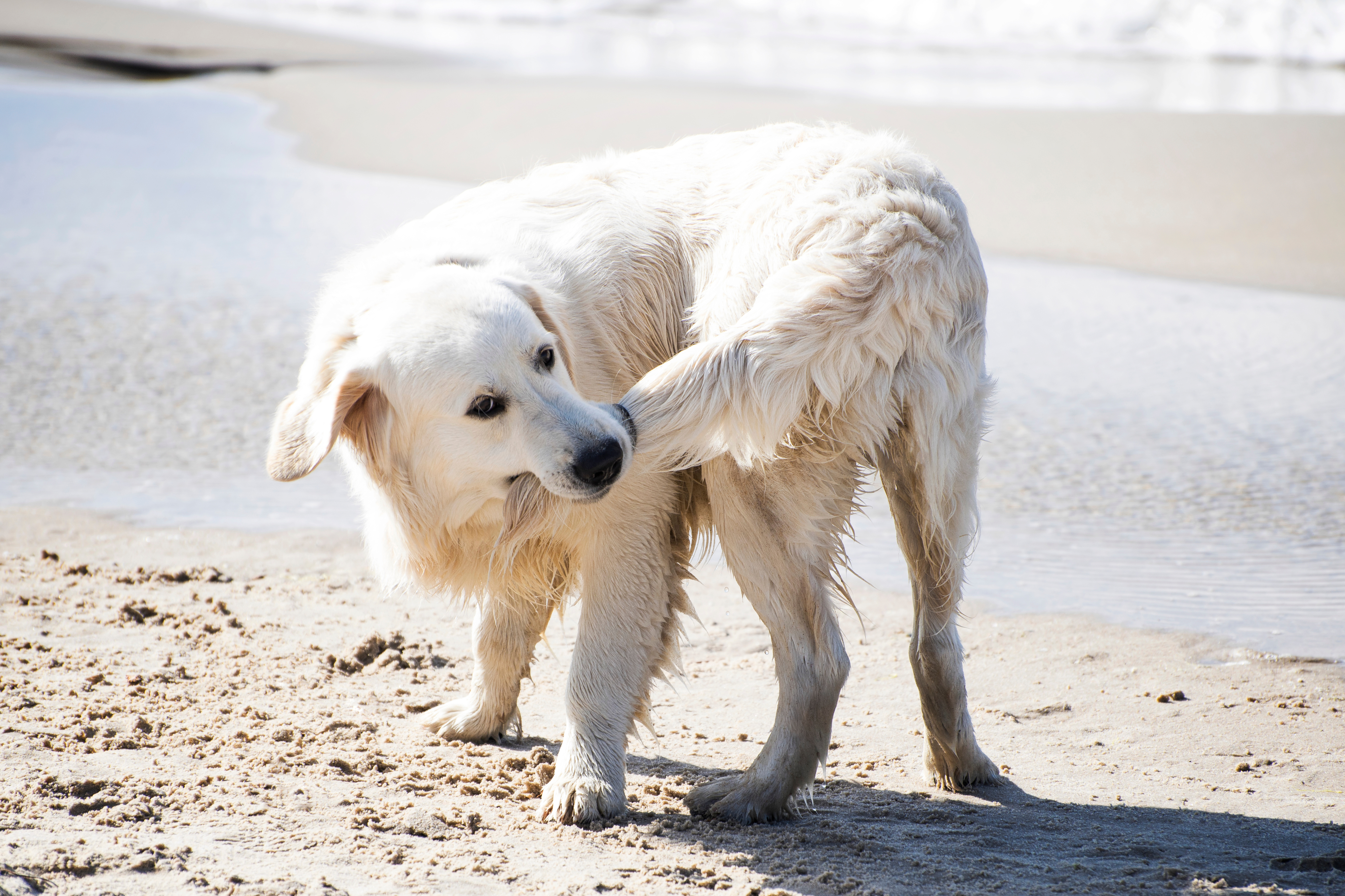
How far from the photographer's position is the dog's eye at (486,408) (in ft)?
10.7

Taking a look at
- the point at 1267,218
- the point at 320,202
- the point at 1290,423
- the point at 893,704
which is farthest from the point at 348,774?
the point at 1267,218

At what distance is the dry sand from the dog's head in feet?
3.05

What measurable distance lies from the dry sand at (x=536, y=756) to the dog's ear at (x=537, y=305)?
1.28 metres

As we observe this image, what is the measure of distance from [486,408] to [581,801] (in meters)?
1.15

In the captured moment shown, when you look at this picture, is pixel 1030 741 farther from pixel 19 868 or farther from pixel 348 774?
pixel 19 868

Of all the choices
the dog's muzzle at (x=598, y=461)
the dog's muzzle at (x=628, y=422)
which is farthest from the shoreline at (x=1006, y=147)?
the dog's muzzle at (x=598, y=461)

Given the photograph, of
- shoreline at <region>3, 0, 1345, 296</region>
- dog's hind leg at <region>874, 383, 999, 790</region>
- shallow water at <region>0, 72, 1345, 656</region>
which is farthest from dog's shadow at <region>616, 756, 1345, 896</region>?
shoreline at <region>3, 0, 1345, 296</region>

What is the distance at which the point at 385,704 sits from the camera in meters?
4.23

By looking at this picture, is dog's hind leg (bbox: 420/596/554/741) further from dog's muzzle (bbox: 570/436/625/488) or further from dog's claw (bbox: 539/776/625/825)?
dog's muzzle (bbox: 570/436/625/488)

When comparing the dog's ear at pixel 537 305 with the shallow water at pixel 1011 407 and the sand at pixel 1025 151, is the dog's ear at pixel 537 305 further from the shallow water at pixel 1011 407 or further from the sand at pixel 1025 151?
the sand at pixel 1025 151

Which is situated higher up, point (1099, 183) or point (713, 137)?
point (1099, 183)

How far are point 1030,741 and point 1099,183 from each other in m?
9.46

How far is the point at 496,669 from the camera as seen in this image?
13.1 feet

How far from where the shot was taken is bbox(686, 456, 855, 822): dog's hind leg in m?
3.41
